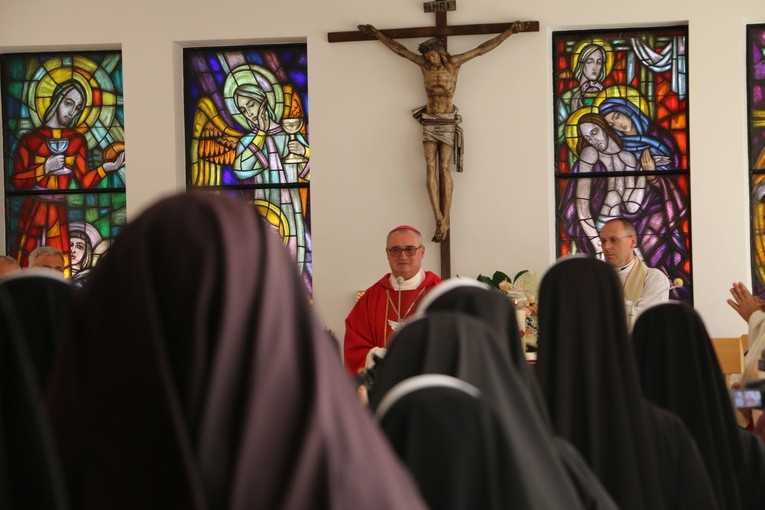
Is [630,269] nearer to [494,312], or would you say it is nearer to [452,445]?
[494,312]

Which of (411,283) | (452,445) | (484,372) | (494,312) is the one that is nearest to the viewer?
(452,445)

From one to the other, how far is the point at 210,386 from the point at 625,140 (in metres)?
9.86

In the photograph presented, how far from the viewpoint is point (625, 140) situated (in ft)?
35.5

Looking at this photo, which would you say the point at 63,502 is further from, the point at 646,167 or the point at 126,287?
the point at 646,167

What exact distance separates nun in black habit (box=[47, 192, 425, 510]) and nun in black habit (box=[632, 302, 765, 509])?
2.91 meters

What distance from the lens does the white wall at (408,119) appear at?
1033 centimetres

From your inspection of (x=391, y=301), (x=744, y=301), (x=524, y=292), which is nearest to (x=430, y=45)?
(x=524, y=292)

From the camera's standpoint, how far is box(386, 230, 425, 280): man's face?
8.90 meters

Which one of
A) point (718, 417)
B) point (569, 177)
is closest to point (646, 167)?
point (569, 177)

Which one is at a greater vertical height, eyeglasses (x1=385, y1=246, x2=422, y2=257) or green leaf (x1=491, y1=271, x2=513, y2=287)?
eyeglasses (x1=385, y1=246, x2=422, y2=257)

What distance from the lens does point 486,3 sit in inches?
416

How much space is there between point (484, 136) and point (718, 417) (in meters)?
6.61

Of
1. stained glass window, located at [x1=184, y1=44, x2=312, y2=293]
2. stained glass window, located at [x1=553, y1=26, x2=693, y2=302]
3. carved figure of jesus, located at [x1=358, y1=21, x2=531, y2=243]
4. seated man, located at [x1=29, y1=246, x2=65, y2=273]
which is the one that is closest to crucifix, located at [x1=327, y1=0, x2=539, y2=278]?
carved figure of jesus, located at [x1=358, y1=21, x2=531, y2=243]

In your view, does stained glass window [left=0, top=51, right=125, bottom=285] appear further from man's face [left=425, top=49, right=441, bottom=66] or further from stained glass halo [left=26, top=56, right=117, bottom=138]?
man's face [left=425, top=49, right=441, bottom=66]
